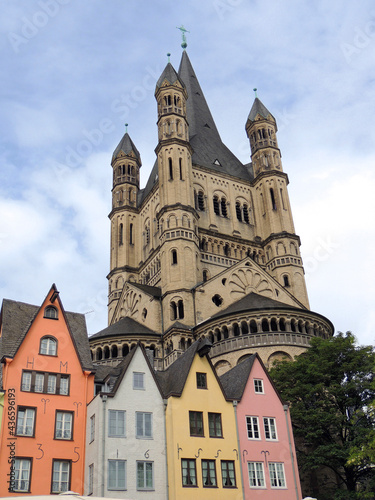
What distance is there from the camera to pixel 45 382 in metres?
29.6

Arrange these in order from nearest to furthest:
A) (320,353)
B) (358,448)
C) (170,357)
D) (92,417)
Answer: (92,417), (358,448), (320,353), (170,357)

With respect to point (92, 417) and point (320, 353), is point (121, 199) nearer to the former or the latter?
point (320, 353)

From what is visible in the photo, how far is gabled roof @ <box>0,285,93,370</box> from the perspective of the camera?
3009 centimetres

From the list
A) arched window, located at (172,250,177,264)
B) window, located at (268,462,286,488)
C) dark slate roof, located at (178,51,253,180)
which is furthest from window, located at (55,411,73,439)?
dark slate roof, located at (178,51,253,180)

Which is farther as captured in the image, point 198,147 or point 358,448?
point 198,147

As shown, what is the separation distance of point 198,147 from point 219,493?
176ft

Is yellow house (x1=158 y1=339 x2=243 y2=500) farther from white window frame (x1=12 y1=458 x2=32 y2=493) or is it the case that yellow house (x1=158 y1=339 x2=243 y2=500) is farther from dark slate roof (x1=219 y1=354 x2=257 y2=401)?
white window frame (x1=12 y1=458 x2=32 y2=493)

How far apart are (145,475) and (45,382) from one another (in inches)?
284

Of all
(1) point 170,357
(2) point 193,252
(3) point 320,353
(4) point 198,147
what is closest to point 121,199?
(4) point 198,147

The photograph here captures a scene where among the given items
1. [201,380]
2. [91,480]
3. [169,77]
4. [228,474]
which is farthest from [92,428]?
[169,77]

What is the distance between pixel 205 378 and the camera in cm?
3141

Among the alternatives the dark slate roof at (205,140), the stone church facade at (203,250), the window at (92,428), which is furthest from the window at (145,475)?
the dark slate roof at (205,140)

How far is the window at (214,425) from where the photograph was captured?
97.2 ft

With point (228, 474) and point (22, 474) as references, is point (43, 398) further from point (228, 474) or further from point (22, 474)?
point (228, 474)
